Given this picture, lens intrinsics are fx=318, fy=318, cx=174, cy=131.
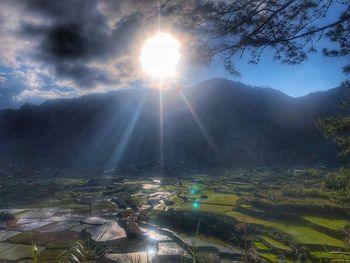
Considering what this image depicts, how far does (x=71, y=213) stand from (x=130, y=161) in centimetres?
5871

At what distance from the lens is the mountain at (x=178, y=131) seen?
77.0 m

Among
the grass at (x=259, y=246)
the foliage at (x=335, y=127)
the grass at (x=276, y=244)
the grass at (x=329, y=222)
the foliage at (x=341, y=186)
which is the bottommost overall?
the grass at (x=259, y=246)

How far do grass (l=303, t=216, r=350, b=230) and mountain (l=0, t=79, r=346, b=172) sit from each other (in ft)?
158

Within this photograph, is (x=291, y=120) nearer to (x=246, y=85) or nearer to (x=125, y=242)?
(x=246, y=85)

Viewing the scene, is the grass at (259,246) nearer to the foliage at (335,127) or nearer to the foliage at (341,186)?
the foliage at (341,186)

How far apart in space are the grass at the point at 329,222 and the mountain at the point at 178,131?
48.2m

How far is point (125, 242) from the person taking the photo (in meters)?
13.2

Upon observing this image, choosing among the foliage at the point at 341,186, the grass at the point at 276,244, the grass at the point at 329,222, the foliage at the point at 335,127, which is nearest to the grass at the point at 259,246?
the grass at the point at 276,244

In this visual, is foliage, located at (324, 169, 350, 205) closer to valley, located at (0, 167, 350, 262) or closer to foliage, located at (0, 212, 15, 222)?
valley, located at (0, 167, 350, 262)

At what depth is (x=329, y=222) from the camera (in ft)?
48.2

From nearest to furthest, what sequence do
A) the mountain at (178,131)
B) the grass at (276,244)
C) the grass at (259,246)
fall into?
the grass at (276,244)
the grass at (259,246)
the mountain at (178,131)

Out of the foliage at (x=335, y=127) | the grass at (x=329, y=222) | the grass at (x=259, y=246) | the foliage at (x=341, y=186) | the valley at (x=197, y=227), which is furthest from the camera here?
the grass at (x=329, y=222)

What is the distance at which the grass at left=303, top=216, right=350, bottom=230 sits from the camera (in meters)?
13.8

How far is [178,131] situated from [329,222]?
74569mm
